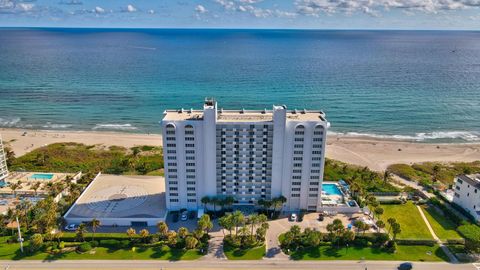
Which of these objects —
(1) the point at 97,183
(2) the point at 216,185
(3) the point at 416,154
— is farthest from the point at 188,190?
(3) the point at 416,154

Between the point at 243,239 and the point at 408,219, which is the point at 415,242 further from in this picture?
the point at 243,239

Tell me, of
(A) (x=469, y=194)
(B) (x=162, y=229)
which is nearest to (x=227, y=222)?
(B) (x=162, y=229)

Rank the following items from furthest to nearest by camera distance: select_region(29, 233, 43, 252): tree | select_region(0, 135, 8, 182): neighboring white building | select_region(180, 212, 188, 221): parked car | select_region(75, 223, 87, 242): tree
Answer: select_region(0, 135, 8, 182): neighboring white building → select_region(180, 212, 188, 221): parked car → select_region(75, 223, 87, 242): tree → select_region(29, 233, 43, 252): tree

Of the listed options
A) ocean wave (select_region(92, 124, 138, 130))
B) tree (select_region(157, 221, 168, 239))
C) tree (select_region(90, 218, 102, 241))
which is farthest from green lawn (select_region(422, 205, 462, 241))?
ocean wave (select_region(92, 124, 138, 130))

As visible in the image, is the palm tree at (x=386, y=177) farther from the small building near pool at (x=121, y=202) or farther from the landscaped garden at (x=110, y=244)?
the small building near pool at (x=121, y=202)

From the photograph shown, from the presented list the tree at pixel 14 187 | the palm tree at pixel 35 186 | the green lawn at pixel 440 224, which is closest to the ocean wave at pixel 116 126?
the palm tree at pixel 35 186

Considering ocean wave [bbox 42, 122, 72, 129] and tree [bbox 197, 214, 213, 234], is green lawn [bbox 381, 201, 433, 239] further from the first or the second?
ocean wave [bbox 42, 122, 72, 129]

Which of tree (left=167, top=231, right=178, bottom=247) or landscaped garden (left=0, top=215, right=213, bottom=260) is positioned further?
tree (left=167, top=231, right=178, bottom=247)
